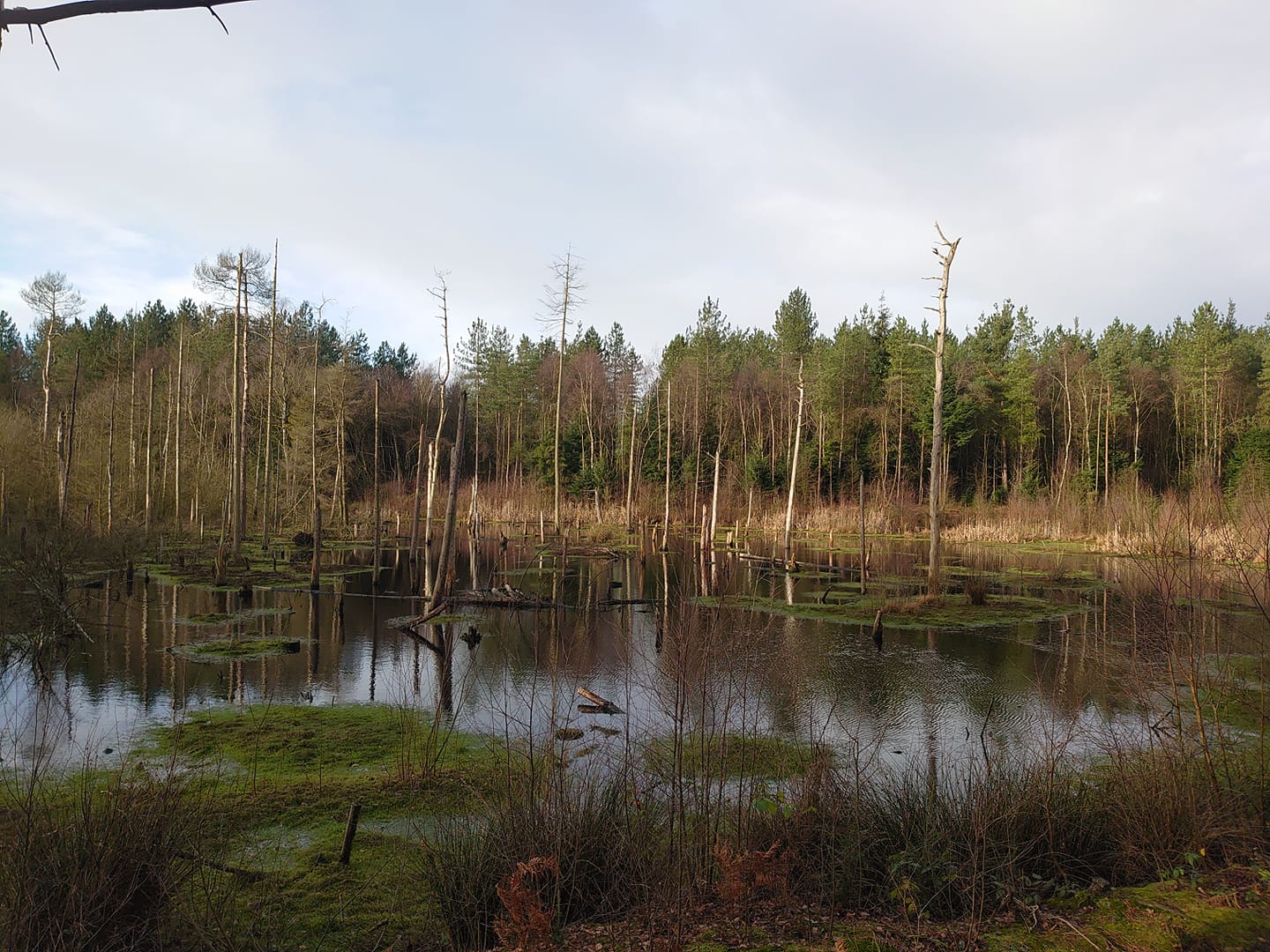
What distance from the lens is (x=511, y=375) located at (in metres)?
62.5

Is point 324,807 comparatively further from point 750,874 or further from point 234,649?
point 234,649

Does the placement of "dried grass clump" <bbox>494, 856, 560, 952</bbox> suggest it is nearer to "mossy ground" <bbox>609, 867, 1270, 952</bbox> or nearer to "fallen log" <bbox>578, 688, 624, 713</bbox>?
"mossy ground" <bbox>609, 867, 1270, 952</bbox>

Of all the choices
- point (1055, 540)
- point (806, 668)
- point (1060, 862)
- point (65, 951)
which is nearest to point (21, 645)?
point (65, 951)

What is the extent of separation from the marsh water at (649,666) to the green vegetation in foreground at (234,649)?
0.20 m

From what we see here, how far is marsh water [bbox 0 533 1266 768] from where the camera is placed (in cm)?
703

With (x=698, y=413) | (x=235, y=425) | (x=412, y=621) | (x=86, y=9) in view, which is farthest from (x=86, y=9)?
(x=698, y=413)

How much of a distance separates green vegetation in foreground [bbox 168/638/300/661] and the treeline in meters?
22.7

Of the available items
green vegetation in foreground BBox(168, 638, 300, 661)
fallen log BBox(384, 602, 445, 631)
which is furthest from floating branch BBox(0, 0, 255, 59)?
Answer: fallen log BBox(384, 602, 445, 631)

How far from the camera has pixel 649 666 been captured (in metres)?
13.3

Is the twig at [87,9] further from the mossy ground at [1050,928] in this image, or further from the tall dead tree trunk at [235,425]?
the tall dead tree trunk at [235,425]

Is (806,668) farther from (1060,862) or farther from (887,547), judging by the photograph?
(887,547)

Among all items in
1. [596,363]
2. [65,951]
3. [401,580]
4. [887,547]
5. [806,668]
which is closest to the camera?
[65,951]

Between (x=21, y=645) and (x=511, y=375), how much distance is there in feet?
169

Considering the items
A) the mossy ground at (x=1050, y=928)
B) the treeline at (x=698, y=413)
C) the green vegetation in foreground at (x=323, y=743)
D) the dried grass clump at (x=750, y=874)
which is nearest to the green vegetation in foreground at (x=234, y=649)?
the green vegetation in foreground at (x=323, y=743)
